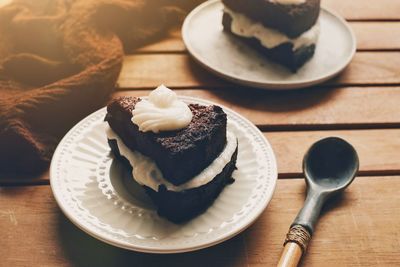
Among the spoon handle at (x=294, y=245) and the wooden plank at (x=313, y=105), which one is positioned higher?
the spoon handle at (x=294, y=245)

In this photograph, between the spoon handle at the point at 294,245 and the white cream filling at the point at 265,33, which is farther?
the white cream filling at the point at 265,33

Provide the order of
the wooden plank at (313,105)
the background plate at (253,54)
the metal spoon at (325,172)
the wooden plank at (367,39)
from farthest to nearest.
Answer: the wooden plank at (367,39) < the background plate at (253,54) < the wooden plank at (313,105) < the metal spoon at (325,172)

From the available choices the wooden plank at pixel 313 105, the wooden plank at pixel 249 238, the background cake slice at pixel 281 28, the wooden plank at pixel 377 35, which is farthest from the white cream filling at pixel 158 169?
the wooden plank at pixel 377 35

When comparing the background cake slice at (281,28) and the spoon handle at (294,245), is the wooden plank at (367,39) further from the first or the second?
the spoon handle at (294,245)

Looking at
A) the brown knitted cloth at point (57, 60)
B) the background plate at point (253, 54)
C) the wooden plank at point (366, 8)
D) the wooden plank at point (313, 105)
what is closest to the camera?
the brown knitted cloth at point (57, 60)

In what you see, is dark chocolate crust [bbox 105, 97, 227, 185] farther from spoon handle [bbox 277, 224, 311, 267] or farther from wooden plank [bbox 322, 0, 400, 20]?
wooden plank [bbox 322, 0, 400, 20]

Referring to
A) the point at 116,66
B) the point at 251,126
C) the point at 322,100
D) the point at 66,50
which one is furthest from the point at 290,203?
the point at 66,50

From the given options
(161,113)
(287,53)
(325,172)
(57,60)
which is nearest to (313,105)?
(287,53)

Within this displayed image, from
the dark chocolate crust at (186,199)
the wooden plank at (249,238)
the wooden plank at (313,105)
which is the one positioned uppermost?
the dark chocolate crust at (186,199)
